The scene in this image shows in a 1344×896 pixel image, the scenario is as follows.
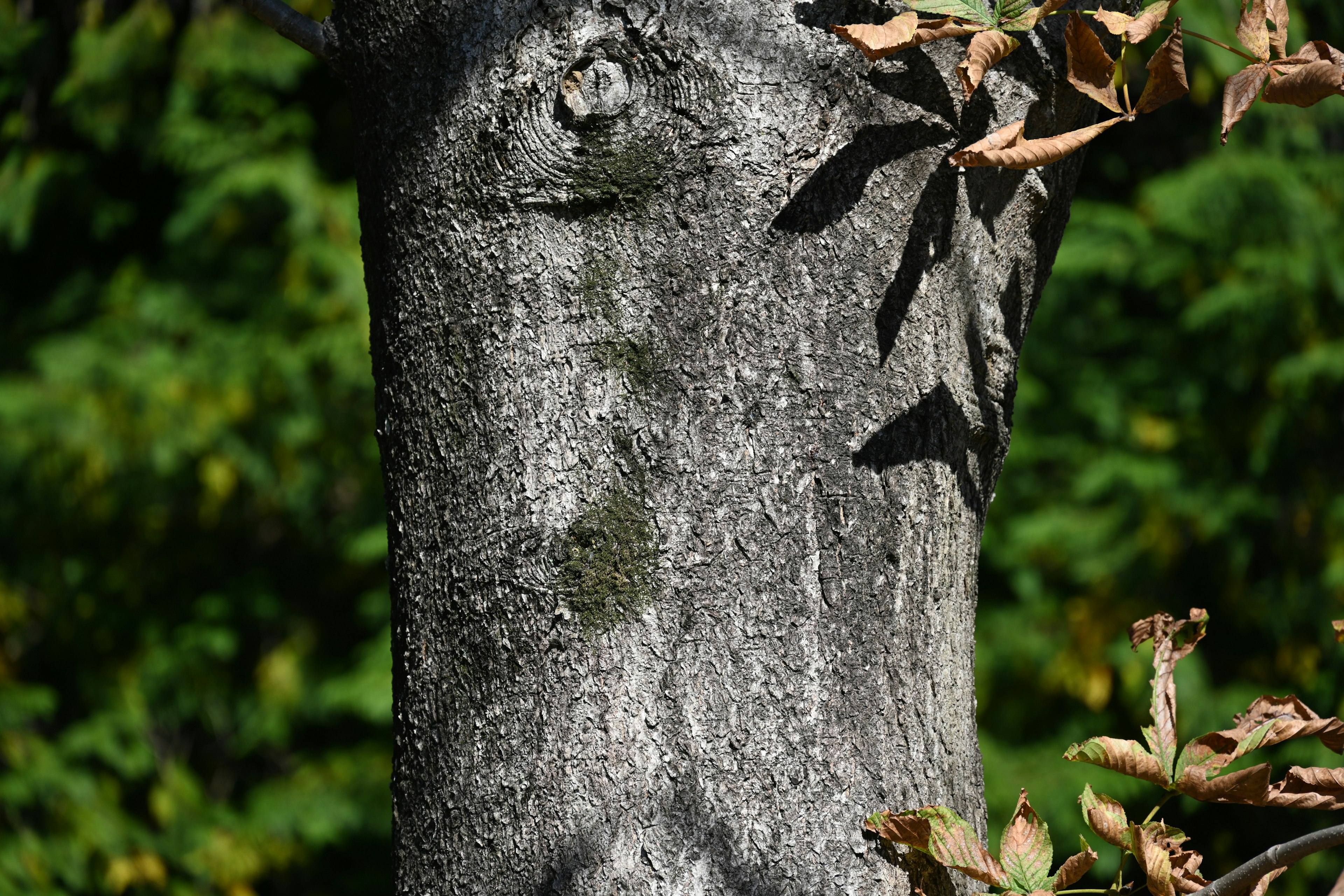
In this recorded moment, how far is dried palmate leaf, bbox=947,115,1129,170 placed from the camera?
73 cm

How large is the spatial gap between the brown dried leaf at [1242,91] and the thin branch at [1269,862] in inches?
20.3

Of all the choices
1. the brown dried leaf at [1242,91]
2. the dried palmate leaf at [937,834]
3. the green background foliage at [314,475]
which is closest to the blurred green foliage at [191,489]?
the green background foliage at [314,475]

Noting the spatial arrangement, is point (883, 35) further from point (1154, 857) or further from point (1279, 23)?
point (1154, 857)

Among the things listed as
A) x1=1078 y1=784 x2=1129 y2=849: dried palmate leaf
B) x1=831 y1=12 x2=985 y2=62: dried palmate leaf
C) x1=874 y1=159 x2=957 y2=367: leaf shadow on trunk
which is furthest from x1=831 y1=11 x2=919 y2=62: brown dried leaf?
x1=1078 y1=784 x2=1129 y2=849: dried palmate leaf

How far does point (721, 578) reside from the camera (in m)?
0.73

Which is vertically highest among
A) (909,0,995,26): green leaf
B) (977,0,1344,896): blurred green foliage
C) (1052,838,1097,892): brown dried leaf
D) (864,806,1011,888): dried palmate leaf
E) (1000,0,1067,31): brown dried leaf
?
(909,0,995,26): green leaf

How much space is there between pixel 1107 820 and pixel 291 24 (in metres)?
0.99

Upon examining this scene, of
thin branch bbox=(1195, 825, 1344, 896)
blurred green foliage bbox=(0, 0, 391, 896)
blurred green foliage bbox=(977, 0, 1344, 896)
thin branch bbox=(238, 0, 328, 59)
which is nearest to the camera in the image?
thin branch bbox=(1195, 825, 1344, 896)

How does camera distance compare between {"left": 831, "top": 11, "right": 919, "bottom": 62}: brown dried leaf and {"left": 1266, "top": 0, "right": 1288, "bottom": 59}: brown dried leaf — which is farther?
{"left": 1266, "top": 0, "right": 1288, "bottom": 59}: brown dried leaf

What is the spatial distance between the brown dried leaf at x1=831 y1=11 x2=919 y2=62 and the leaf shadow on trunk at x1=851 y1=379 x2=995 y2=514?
247mm

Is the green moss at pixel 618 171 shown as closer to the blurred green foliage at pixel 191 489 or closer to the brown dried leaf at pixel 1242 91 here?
the brown dried leaf at pixel 1242 91

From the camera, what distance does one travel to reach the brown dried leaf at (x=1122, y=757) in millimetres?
825

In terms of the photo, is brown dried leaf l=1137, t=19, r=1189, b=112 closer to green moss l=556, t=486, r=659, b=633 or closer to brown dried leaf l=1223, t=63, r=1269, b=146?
brown dried leaf l=1223, t=63, r=1269, b=146

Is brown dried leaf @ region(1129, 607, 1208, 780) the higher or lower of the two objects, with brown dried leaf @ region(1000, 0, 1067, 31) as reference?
lower
